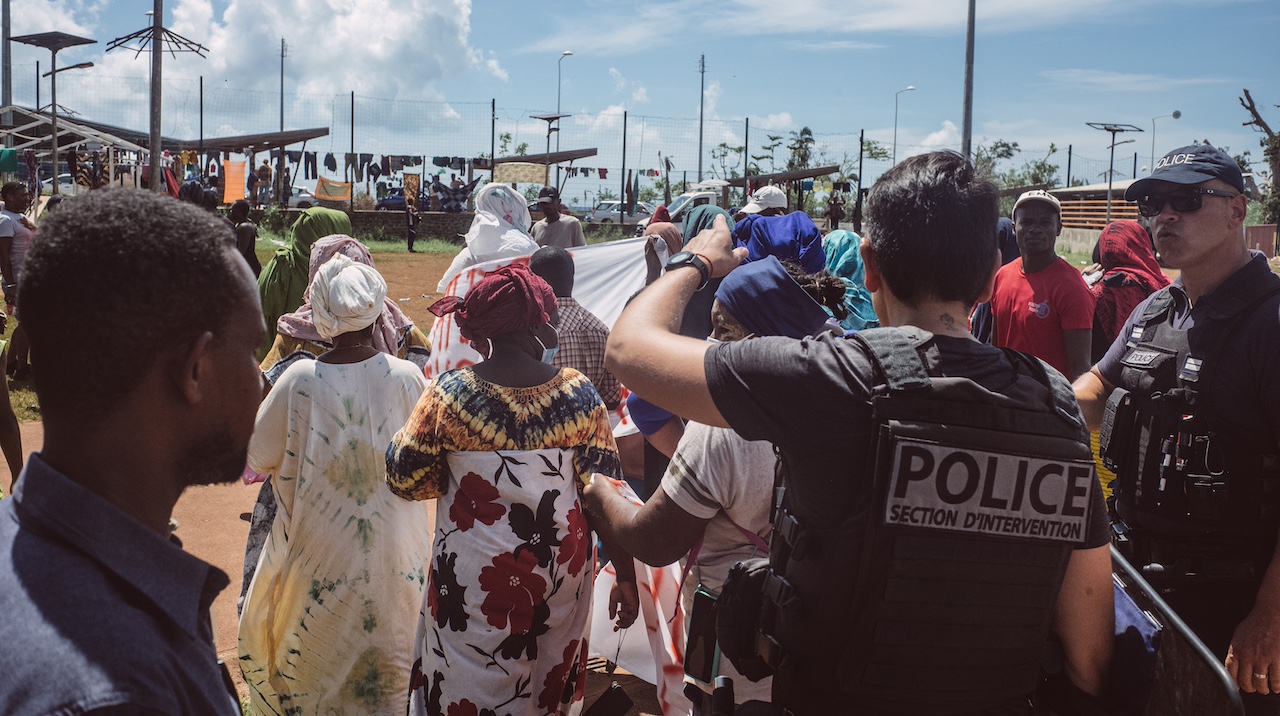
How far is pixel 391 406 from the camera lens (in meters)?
3.56

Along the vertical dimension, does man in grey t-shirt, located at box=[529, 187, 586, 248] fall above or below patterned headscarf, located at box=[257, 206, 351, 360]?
above

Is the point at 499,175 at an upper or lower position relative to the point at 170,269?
upper

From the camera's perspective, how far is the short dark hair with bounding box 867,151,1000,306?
1.88m

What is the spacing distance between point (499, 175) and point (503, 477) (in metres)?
26.9

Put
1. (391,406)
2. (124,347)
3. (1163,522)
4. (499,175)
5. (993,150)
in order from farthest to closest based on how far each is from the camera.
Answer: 1. (993,150)
2. (499,175)
3. (391,406)
4. (1163,522)
5. (124,347)

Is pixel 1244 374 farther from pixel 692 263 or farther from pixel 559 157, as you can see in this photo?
pixel 559 157

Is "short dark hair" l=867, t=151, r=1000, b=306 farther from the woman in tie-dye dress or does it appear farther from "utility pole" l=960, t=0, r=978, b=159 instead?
"utility pole" l=960, t=0, r=978, b=159

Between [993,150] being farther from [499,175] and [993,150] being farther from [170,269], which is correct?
[170,269]

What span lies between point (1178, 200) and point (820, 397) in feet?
6.93

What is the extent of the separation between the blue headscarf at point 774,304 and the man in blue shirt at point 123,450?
1.55 meters

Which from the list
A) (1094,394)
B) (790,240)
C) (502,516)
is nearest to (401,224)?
(790,240)

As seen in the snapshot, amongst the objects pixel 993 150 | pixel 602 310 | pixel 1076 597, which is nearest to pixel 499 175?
pixel 602 310

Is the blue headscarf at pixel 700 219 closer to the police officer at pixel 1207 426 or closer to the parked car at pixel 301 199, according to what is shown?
the police officer at pixel 1207 426

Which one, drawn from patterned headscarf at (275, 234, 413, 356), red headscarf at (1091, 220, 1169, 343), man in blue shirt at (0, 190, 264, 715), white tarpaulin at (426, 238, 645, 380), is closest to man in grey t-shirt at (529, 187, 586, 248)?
white tarpaulin at (426, 238, 645, 380)
